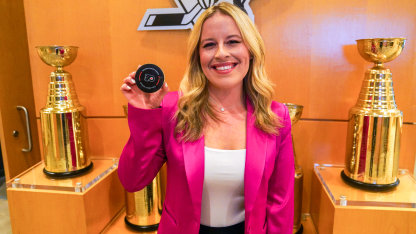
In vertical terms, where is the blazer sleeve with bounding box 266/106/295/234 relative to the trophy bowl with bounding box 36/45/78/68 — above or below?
below

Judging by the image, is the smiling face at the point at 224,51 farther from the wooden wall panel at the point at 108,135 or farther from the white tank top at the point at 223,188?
the wooden wall panel at the point at 108,135

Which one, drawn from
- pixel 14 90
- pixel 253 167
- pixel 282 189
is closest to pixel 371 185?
pixel 282 189

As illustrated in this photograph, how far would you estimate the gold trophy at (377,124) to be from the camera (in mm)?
1567

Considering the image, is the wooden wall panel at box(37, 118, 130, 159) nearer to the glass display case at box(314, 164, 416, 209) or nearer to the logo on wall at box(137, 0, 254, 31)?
the logo on wall at box(137, 0, 254, 31)

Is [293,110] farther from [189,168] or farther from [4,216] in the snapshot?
[4,216]

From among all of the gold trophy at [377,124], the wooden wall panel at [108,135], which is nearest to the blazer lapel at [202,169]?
the gold trophy at [377,124]

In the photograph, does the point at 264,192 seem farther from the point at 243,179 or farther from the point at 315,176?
the point at 315,176

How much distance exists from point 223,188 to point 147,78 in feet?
2.04

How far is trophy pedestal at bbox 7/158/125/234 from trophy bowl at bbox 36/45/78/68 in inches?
31.3

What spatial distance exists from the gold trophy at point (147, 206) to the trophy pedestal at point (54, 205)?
0.23 meters

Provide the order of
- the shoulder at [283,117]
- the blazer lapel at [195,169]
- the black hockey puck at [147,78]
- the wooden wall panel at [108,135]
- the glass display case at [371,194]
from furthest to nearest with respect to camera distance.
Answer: the wooden wall panel at [108,135], the glass display case at [371,194], the shoulder at [283,117], the blazer lapel at [195,169], the black hockey puck at [147,78]

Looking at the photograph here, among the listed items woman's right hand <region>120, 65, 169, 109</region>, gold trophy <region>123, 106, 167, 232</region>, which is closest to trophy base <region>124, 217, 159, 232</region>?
gold trophy <region>123, 106, 167, 232</region>

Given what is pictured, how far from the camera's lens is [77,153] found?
1.88 m

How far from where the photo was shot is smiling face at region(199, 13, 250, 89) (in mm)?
1245
